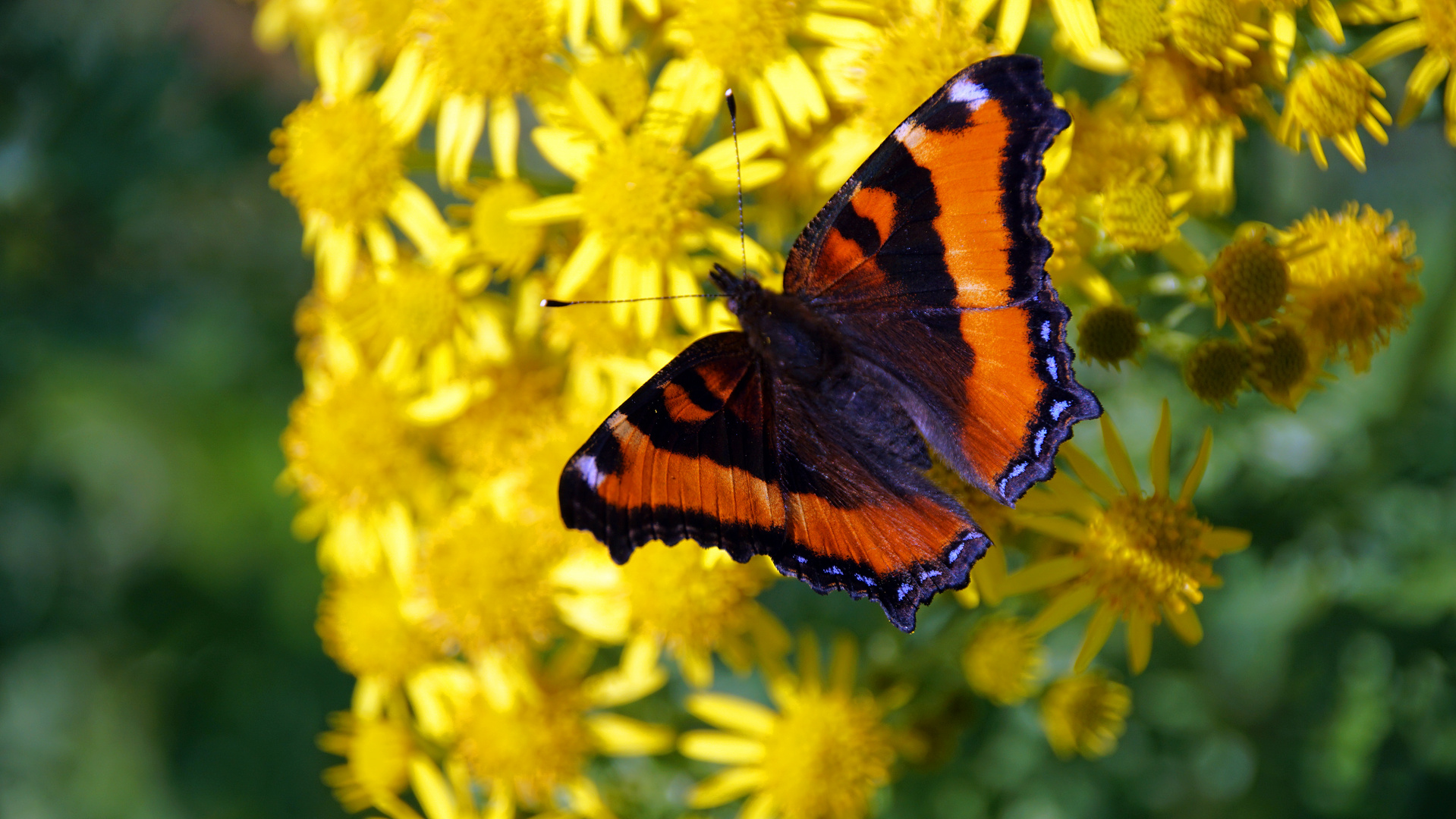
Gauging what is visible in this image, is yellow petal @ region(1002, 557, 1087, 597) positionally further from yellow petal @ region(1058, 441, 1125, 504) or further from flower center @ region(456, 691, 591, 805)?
flower center @ region(456, 691, 591, 805)

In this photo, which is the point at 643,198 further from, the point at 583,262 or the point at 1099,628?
the point at 1099,628

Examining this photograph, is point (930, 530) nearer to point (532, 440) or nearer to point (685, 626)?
point (685, 626)

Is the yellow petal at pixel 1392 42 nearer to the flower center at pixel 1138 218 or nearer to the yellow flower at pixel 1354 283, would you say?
the yellow flower at pixel 1354 283

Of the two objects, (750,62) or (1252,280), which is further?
(750,62)

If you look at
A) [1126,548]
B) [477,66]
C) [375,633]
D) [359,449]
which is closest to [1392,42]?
[1126,548]

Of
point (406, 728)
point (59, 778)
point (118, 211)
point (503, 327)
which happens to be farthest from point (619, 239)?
point (59, 778)

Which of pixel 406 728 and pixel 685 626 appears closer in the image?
pixel 685 626

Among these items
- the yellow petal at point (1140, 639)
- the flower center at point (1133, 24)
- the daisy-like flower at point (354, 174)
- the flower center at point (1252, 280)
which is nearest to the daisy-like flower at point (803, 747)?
the yellow petal at point (1140, 639)
